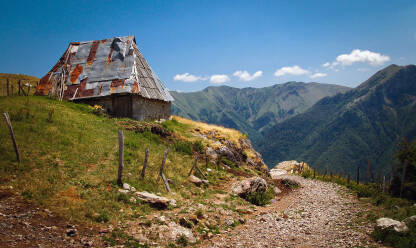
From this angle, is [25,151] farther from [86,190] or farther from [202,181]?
[202,181]

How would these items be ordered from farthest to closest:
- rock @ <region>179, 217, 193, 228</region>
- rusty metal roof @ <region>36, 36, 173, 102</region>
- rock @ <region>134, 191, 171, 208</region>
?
1. rusty metal roof @ <region>36, 36, 173, 102</region>
2. rock @ <region>134, 191, 171, 208</region>
3. rock @ <region>179, 217, 193, 228</region>

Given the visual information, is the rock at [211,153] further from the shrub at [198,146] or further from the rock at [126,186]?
the rock at [126,186]

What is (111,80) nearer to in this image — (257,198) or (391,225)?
(257,198)

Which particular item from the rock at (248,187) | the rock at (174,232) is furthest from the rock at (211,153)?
the rock at (174,232)

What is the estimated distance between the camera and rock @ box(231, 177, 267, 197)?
689 inches

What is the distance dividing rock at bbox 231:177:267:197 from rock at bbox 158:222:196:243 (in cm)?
762

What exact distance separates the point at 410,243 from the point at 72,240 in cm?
1209

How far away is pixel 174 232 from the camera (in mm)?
9922

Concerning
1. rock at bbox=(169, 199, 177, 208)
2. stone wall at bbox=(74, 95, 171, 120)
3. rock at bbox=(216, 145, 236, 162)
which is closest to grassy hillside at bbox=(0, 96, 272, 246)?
rock at bbox=(169, 199, 177, 208)

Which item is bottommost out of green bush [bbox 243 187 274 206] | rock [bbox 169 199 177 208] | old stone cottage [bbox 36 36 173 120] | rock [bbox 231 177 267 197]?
green bush [bbox 243 187 274 206]

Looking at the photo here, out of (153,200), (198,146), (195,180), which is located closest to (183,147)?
(198,146)

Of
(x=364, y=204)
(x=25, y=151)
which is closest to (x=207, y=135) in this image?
(x=364, y=204)

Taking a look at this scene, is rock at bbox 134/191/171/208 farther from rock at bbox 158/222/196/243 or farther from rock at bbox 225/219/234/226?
rock at bbox 225/219/234/226

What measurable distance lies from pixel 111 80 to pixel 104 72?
6.80 feet
